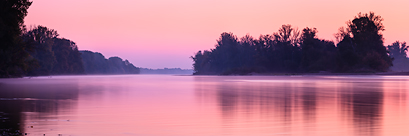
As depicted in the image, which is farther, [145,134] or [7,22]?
[7,22]

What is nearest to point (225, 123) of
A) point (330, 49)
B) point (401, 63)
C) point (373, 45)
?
point (373, 45)

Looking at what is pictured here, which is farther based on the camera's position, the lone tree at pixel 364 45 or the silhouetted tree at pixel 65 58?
the silhouetted tree at pixel 65 58

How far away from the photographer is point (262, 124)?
1014 centimetres

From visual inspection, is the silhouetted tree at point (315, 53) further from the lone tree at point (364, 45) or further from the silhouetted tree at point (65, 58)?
the silhouetted tree at point (65, 58)

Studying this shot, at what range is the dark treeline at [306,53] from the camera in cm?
9850

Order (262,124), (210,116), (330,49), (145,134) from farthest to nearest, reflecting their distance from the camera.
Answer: (330,49) < (210,116) < (262,124) < (145,134)

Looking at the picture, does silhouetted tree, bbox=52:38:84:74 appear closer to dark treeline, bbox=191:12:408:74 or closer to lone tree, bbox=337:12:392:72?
dark treeline, bbox=191:12:408:74

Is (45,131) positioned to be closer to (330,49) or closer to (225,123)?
(225,123)

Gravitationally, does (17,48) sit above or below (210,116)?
above

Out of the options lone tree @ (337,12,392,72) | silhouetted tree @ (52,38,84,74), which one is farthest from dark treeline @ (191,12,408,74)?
silhouetted tree @ (52,38,84,74)

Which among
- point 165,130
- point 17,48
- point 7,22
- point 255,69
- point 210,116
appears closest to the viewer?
point 165,130

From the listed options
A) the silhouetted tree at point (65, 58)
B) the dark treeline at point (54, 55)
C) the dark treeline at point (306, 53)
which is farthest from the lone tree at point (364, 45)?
the silhouetted tree at point (65, 58)

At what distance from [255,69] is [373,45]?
42.0 meters

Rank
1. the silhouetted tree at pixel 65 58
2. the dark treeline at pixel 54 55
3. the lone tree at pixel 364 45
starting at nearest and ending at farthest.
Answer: the lone tree at pixel 364 45 → the dark treeline at pixel 54 55 → the silhouetted tree at pixel 65 58
